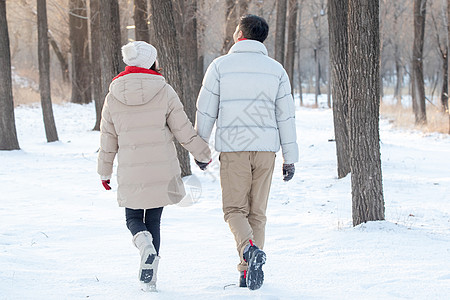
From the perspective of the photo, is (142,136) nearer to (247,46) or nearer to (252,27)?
(247,46)

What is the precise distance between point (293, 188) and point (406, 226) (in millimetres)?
3223

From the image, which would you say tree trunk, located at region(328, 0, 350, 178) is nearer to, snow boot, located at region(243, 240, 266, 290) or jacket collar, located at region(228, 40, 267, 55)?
jacket collar, located at region(228, 40, 267, 55)

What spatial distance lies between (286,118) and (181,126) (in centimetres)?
83

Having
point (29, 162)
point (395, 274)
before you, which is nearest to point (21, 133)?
point (29, 162)

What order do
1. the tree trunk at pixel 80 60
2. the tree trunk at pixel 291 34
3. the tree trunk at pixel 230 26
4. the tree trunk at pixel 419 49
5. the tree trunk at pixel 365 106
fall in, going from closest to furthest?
the tree trunk at pixel 365 106 → the tree trunk at pixel 230 26 → the tree trunk at pixel 419 49 → the tree trunk at pixel 291 34 → the tree trunk at pixel 80 60

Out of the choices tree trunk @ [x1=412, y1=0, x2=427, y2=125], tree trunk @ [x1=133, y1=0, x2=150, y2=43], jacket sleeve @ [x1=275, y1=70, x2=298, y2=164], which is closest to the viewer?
jacket sleeve @ [x1=275, y1=70, x2=298, y2=164]

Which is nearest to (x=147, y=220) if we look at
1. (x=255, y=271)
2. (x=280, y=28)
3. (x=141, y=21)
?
(x=255, y=271)

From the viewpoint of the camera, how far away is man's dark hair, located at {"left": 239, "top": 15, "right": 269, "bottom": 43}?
3.67 metres

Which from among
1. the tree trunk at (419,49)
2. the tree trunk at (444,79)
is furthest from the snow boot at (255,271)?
the tree trunk at (444,79)

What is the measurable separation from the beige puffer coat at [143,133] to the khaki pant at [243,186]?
1.38 feet

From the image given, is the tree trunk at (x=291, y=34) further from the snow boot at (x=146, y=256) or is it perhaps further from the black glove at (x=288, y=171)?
the snow boot at (x=146, y=256)

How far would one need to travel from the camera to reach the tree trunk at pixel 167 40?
328 inches

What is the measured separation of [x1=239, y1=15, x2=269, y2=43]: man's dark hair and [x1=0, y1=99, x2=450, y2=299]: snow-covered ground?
192 centimetres

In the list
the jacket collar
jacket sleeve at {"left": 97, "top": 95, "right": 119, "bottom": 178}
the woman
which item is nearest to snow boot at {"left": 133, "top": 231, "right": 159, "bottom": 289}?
the woman
